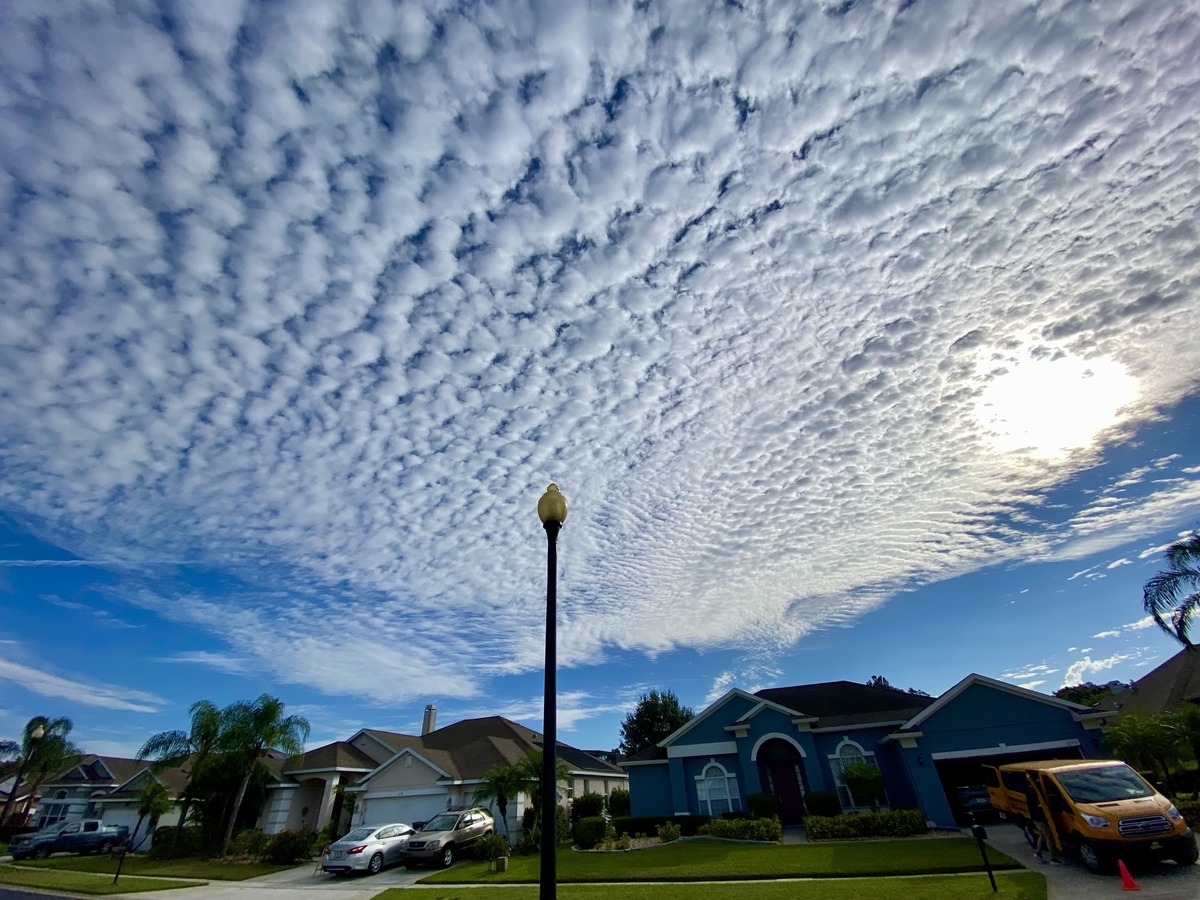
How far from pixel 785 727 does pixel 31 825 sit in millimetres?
59605

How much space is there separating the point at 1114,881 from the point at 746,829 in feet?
42.6

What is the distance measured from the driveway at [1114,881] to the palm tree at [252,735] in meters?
30.8

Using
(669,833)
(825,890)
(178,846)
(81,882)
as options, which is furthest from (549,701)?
(178,846)

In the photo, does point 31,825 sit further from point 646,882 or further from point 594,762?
point 646,882

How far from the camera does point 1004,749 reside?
22938 mm

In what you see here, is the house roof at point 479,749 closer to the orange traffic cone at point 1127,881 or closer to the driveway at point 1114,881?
the driveway at point 1114,881

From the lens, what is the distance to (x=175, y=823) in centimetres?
3488

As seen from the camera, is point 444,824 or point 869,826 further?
point 444,824

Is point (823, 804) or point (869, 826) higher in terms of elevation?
point (823, 804)

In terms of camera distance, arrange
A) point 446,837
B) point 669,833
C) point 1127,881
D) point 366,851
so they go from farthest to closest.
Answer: point 669,833 → point 446,837 → point 366,851 → point 1127,881

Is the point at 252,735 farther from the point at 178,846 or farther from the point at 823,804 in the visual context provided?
the point at 823,804

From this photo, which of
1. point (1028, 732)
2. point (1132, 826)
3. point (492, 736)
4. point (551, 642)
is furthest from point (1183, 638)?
point (492, 736)

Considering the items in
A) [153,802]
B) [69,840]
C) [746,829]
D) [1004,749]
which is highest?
[153,802]

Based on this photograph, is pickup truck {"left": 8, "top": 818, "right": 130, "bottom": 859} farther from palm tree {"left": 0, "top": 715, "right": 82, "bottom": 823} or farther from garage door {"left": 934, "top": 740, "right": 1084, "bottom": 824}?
garage door {"left": 934, "top": 740, "right": 1084, "bottom": 824}
